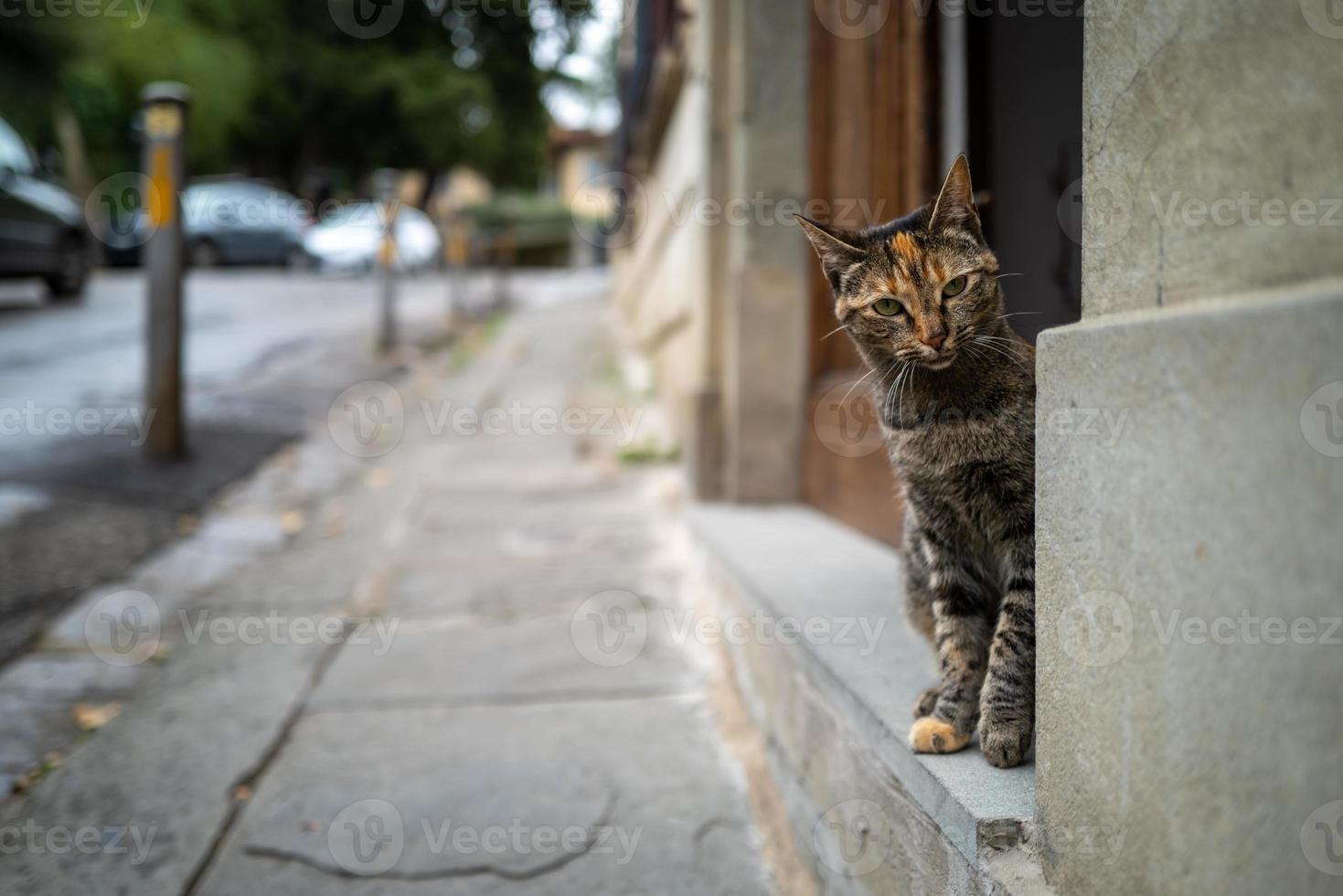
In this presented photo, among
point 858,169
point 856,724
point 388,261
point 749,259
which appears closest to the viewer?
point 856,724

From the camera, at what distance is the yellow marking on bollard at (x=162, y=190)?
4.94m

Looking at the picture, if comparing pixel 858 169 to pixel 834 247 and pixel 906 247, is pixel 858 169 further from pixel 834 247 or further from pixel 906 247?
pixel 906 247

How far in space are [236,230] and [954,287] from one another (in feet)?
59.3

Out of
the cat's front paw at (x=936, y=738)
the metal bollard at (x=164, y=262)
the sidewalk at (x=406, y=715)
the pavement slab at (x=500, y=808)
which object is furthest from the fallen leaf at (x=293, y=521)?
the cat's front paw at (x=936, y=738)

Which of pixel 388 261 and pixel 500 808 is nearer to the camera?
pixel 500 808

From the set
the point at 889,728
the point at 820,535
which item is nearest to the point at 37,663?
the point at 820,535

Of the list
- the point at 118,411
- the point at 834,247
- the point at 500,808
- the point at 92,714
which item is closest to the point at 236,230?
the point at 118,411

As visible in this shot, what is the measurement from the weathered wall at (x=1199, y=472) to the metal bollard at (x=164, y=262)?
4837 mm

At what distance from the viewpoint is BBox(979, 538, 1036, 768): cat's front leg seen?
1501 millimetres

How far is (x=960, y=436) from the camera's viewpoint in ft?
5.31

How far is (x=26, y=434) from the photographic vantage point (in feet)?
17.2

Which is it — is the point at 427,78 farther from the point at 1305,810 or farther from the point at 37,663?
the point at 1305,810

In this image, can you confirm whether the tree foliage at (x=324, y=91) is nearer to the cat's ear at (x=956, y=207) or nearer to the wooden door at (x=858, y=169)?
the wooden door at (x=858, y=169)

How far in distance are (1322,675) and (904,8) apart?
2665 mm
